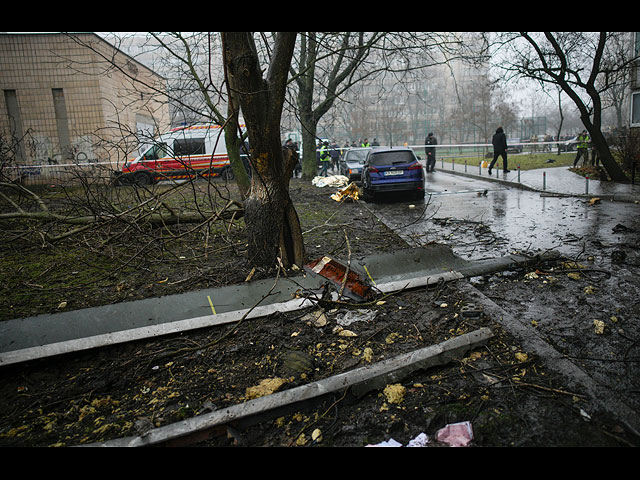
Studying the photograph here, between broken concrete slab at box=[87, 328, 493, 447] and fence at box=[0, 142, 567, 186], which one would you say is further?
fence at box=[0, 142, 567, 186]

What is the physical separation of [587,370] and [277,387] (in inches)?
98.9

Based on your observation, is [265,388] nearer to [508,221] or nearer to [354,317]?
[354,317]

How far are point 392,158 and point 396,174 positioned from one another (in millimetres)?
662

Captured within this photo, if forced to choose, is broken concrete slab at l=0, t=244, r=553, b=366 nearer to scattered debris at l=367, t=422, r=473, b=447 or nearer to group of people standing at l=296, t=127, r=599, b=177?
scattered debris at l=367, t=422, r=473, b=447

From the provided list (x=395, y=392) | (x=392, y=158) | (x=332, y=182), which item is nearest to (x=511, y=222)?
(x=392, y=158)

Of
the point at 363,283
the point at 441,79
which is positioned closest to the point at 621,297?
the point at 363,283

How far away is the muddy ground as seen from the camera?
281 cm

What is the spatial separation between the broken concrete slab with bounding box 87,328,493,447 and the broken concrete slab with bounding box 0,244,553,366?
1.41 metres

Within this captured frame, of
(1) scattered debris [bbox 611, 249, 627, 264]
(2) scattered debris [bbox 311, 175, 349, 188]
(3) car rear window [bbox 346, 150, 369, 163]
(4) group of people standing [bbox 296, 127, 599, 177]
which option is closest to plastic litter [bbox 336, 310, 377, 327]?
(1) scattered debris [bbox 611, 249, 627, 264]

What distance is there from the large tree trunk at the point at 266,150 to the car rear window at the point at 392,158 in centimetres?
829

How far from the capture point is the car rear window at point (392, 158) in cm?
1369

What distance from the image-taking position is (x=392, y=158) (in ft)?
45.2
